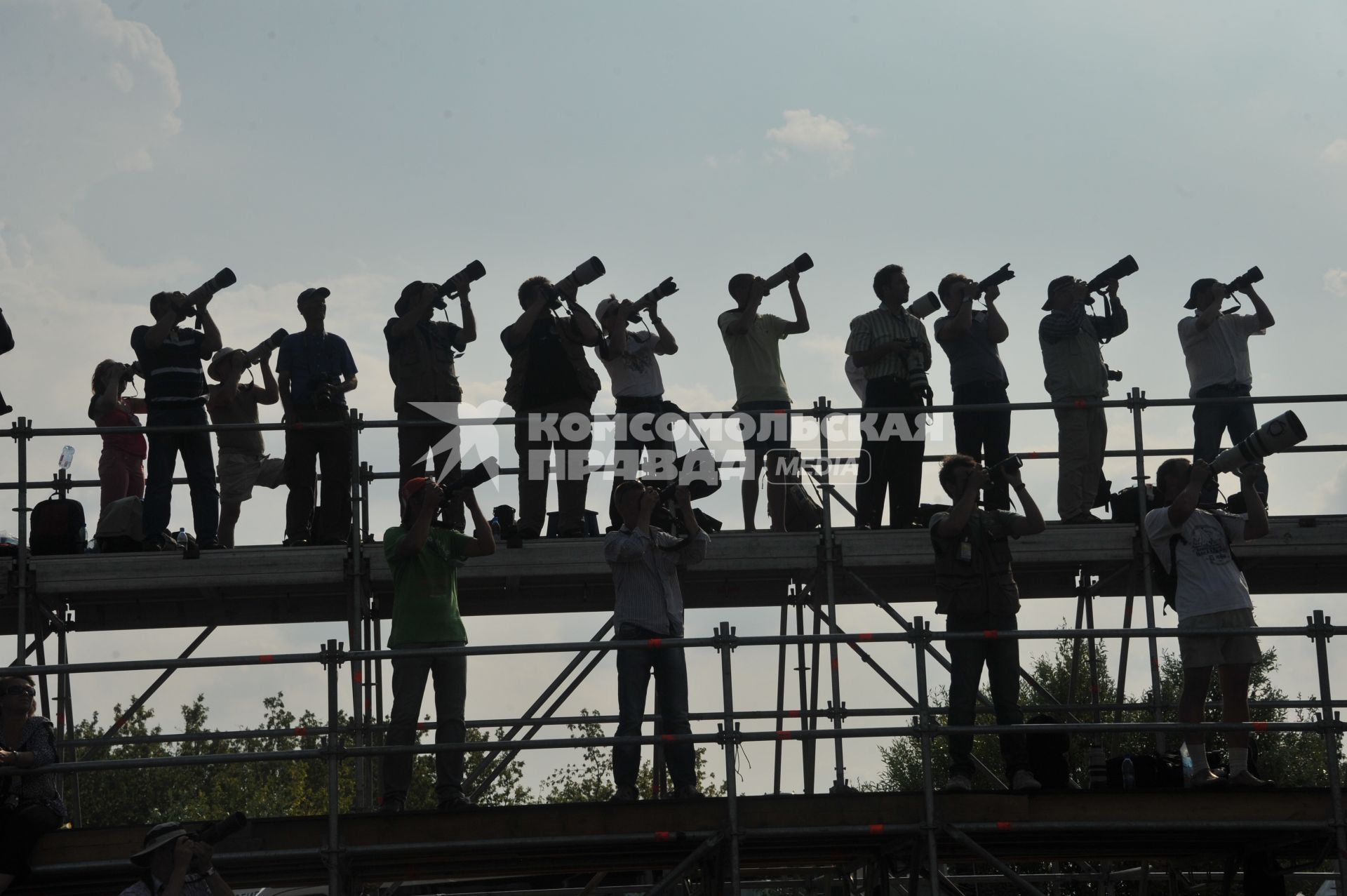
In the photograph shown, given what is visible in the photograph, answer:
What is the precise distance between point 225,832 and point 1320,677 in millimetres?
4950

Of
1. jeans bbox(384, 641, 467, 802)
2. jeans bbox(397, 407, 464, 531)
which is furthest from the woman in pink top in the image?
jeans bbox(384, 641, 467, 802)

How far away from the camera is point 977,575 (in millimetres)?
8242

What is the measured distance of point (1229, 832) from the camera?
8094 mm

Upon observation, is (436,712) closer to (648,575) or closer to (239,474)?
(648,575)

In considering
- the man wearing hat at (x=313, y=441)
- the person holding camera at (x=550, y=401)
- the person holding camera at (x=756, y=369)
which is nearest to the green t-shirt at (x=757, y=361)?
the person holding camera at (x=756, y=369)

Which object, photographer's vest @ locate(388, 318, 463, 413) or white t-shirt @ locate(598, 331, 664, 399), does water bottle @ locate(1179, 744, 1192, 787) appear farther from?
photographer's vest @ locate(388, 318, 463, 413)

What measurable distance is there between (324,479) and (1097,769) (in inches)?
190

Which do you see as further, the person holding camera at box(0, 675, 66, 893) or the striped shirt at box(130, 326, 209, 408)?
the striped shirt at box(130, 326, 209, 408)

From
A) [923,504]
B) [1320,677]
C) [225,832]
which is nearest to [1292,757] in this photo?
[923,504]

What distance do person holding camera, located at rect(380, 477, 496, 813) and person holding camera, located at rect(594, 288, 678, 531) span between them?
7.20 feet

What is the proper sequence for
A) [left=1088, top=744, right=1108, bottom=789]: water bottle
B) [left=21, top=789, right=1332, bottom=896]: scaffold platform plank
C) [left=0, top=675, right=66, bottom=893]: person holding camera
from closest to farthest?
1. [left=0, top=675, right=66, bottom=893]: person holding camera
2. [left=21, top=789, right=1332, bottom=896]: scaffold platform plank
3. [left=1088, top=744, right=1108, bottom=789]: water bottle

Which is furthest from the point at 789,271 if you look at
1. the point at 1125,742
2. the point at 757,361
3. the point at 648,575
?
the point at 1125,742

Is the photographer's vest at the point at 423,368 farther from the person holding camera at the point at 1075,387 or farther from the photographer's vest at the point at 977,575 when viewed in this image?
the person holding camera at the point at 1075,387

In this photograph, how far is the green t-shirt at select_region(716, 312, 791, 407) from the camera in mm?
10727
